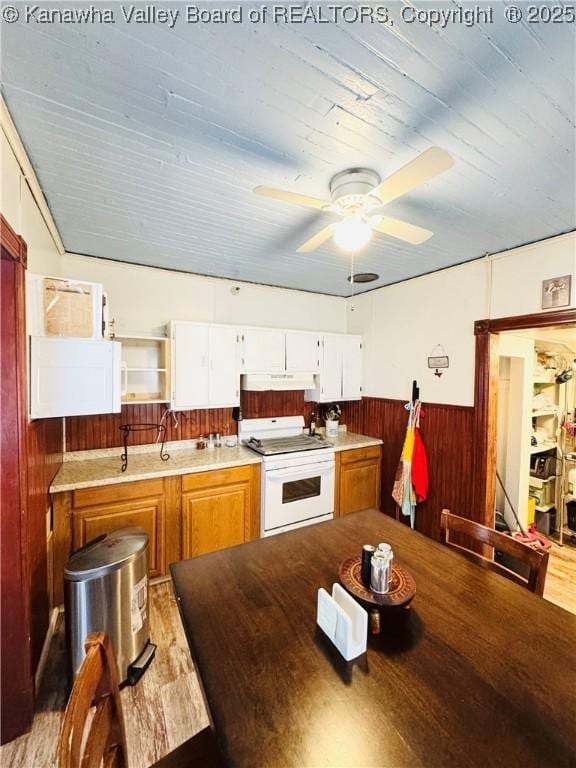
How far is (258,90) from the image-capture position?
1077 millimetres

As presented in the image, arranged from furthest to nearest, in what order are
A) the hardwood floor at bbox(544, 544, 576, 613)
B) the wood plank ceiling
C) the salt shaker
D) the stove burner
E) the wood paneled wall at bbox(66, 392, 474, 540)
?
the stove burner → the wood paneled wall at bbox(66, 392, 474, 540) → the hardwood floor at bbox(544, 544, 576, 613) → the salt shaker → the wood plank ceiling

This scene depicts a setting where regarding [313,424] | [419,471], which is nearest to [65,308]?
[313,424]

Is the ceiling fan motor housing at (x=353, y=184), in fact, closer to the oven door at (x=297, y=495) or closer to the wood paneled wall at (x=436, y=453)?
the wood paneled wall at (x=436, y=453)

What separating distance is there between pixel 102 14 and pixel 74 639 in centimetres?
247

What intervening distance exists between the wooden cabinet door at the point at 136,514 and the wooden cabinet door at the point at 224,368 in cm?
80

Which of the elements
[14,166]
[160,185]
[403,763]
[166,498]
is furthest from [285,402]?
[403,763]

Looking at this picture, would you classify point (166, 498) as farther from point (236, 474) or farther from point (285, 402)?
point (285, 402)

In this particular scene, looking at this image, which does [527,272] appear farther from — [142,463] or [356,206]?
[142,463]

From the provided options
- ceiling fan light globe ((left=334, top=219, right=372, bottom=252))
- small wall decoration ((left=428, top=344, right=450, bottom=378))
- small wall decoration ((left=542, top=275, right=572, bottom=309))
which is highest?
ceiling fan light globe ((left=334, top=219, right=372, bottom=252))

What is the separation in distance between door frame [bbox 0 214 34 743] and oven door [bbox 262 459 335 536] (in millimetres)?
1632

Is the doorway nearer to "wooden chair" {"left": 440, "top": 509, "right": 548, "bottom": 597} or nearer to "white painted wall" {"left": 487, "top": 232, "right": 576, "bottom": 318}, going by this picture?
"white painted wall" {"left": 487, "top": 232, "right": 576, "bottom": 318}

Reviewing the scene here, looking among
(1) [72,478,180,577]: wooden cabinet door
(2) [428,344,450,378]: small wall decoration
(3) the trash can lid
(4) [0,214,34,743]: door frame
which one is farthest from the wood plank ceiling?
(3) the trash can lid

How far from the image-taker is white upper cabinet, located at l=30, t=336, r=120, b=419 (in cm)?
161

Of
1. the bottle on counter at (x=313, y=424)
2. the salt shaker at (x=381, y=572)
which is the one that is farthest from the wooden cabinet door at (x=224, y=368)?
the salt shaker at (x=381, y=572)
